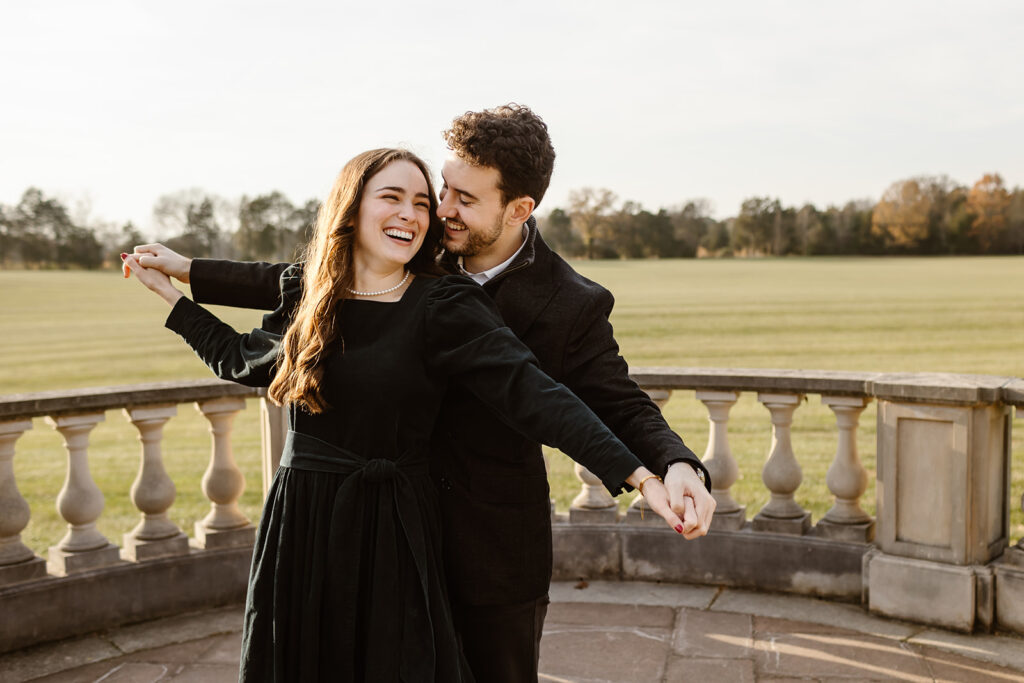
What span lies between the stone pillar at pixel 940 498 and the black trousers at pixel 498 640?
249 cm

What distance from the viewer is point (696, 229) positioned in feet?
208

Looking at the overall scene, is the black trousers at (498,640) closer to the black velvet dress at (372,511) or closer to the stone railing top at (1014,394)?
the black velvet dress at (372,511)

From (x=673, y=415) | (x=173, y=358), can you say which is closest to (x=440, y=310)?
(x=673, y=415)

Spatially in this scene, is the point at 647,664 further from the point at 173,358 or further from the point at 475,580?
the point at 173,358

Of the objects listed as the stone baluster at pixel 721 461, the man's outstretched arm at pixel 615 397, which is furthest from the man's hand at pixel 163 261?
the stone baluster at pixel 721 461

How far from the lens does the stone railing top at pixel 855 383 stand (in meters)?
4.07

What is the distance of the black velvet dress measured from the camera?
2193 millimetres

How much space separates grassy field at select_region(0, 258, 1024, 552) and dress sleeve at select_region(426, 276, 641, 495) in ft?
19.5

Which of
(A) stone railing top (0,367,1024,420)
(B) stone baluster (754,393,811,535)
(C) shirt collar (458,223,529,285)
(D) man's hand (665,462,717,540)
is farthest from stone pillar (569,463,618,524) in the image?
(D) man's hand (665,462,717,540)

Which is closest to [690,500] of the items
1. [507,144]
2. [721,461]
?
[507,144]

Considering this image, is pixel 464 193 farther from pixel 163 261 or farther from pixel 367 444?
pixel 163 261

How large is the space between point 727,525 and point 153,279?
316 centimetres

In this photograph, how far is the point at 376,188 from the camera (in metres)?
2.29

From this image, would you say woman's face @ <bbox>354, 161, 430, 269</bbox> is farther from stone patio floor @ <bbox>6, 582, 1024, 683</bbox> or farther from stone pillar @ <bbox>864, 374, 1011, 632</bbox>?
stone pillar @ <bbox>864, 374, 1011, 632</bbox>
